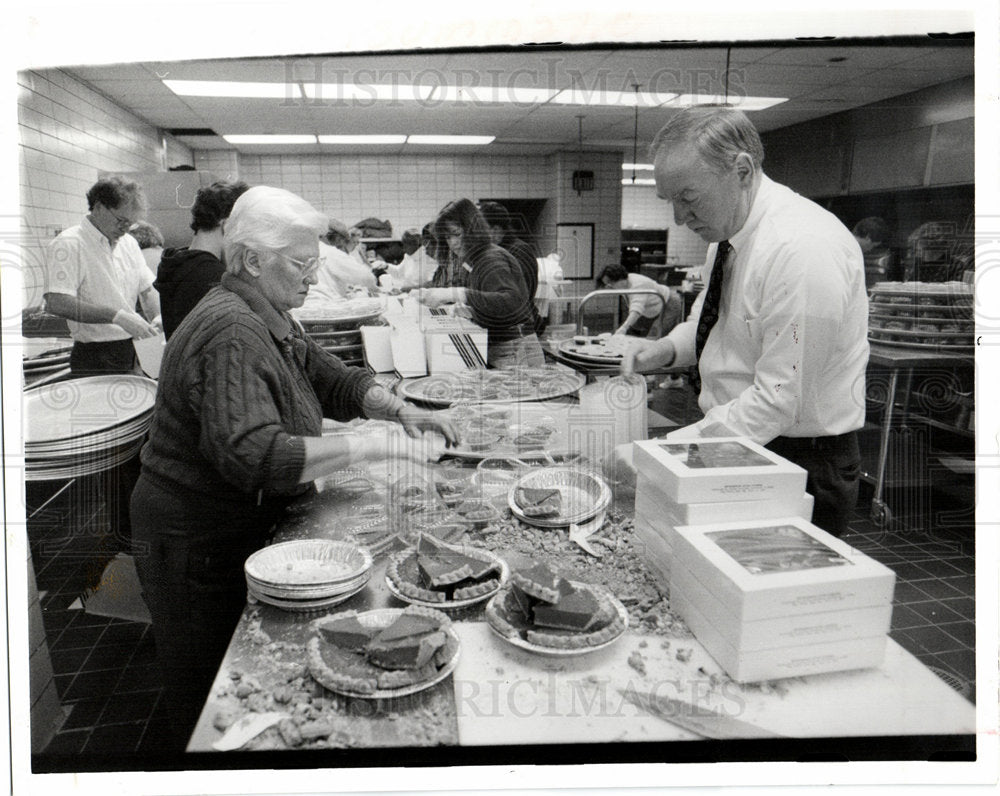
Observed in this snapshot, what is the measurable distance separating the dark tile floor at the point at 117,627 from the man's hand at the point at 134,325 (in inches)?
21.3

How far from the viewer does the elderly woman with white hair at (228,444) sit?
4.72ft

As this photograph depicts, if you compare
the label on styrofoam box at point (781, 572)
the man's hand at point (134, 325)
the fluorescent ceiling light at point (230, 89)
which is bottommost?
the label on styrofoam box at point (781, 572)

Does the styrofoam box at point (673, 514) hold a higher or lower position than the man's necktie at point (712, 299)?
lower

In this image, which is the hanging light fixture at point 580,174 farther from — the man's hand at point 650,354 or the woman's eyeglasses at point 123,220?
the woman's eyeglasses at point 123,220

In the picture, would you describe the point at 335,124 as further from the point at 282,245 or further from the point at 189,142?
the point at 282,245

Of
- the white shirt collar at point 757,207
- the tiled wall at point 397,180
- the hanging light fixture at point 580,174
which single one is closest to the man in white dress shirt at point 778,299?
the white shirt collar at point 757,207

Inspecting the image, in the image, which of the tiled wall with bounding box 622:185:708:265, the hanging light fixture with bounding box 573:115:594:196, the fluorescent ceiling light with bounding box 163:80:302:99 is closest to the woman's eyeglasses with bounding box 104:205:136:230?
the fluorescent ceiling light with bounding box 163:80:302:99

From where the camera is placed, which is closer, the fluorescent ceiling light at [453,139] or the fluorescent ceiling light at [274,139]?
the fluorescent ceiling light at [274,139]

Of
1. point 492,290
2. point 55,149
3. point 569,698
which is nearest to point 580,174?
point 492,290

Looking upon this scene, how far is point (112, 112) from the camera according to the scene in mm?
1737

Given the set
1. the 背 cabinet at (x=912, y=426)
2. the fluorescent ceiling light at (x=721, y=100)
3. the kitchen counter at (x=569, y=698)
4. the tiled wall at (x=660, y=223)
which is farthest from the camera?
the tiled wall at (x=660, y=223)

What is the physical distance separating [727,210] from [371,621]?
1.34 m

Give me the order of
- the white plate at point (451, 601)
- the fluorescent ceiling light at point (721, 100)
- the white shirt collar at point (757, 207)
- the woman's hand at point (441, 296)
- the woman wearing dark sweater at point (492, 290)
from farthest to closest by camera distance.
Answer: the woman's hand at point (441, 296) → the woman wearing dark sweater at point (492, 290) → the fluorescent ceiling light at point (721, 100) → the white shirt collar at point (757, 207) → the white plate at point (451, 601)

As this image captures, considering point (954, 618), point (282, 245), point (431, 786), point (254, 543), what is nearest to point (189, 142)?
point (282, 245)
